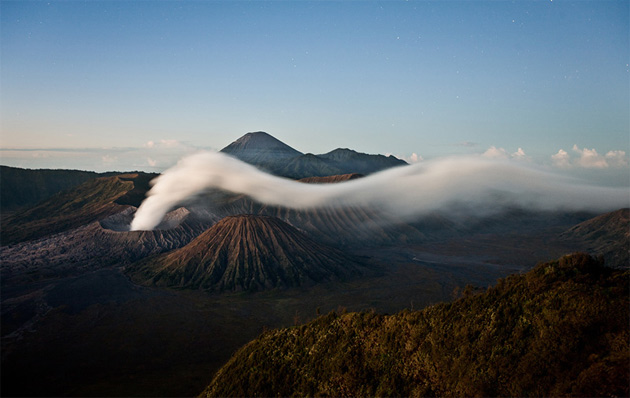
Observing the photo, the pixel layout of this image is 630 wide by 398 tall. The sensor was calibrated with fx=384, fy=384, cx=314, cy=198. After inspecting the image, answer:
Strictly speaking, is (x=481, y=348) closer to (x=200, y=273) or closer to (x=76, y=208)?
(x=200, y=273)

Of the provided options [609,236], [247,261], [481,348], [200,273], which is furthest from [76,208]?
[609,236]

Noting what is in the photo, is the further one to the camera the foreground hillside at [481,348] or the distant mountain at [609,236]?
the distant mountain at [609,236]

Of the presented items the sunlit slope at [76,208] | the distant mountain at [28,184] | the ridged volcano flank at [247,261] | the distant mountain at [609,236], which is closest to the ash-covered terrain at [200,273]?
the ridged volcano flank at [247,261]

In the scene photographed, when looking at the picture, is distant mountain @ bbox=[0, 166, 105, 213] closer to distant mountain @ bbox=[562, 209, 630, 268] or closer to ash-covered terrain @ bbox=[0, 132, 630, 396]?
ash-covered terrain @ bbox=[0, 132, 630, 396]

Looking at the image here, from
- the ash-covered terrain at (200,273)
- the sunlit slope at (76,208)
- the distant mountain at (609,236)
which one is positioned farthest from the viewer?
the sunlit slope at (76,208)

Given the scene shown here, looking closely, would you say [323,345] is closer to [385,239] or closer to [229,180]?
[385,239]

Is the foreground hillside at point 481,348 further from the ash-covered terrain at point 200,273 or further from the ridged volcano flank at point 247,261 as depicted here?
the ridged volcano flank at point 247,261
